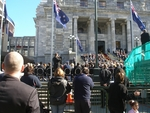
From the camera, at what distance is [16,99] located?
2166 mm

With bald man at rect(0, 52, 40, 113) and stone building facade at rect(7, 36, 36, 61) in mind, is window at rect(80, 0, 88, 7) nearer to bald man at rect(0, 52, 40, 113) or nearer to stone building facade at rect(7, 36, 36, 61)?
stone building facade at rect(7, 36, 36, 61)

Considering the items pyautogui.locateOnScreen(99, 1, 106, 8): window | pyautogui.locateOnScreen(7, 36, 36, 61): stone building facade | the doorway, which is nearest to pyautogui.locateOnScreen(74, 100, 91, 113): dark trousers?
the doorway

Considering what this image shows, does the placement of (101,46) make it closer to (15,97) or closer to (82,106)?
(82,106)

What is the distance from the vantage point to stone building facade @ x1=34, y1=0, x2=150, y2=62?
137 ft

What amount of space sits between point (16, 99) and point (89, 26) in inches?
1733

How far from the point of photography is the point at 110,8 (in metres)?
46.0

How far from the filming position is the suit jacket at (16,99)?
7.11 feet

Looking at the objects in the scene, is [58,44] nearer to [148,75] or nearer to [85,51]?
[85,51]

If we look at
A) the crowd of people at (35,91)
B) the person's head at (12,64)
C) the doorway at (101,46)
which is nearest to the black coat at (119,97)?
the crowd of people at (35,91)

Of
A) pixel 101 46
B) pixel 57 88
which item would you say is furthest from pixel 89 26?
pixel 57 88

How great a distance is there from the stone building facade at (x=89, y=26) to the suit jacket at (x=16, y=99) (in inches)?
1467

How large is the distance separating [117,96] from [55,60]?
35.3 ft

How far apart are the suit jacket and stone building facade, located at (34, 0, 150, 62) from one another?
37270 mm

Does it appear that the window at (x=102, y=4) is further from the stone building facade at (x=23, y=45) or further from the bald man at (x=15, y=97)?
the bald man at (x=15, y=97)
